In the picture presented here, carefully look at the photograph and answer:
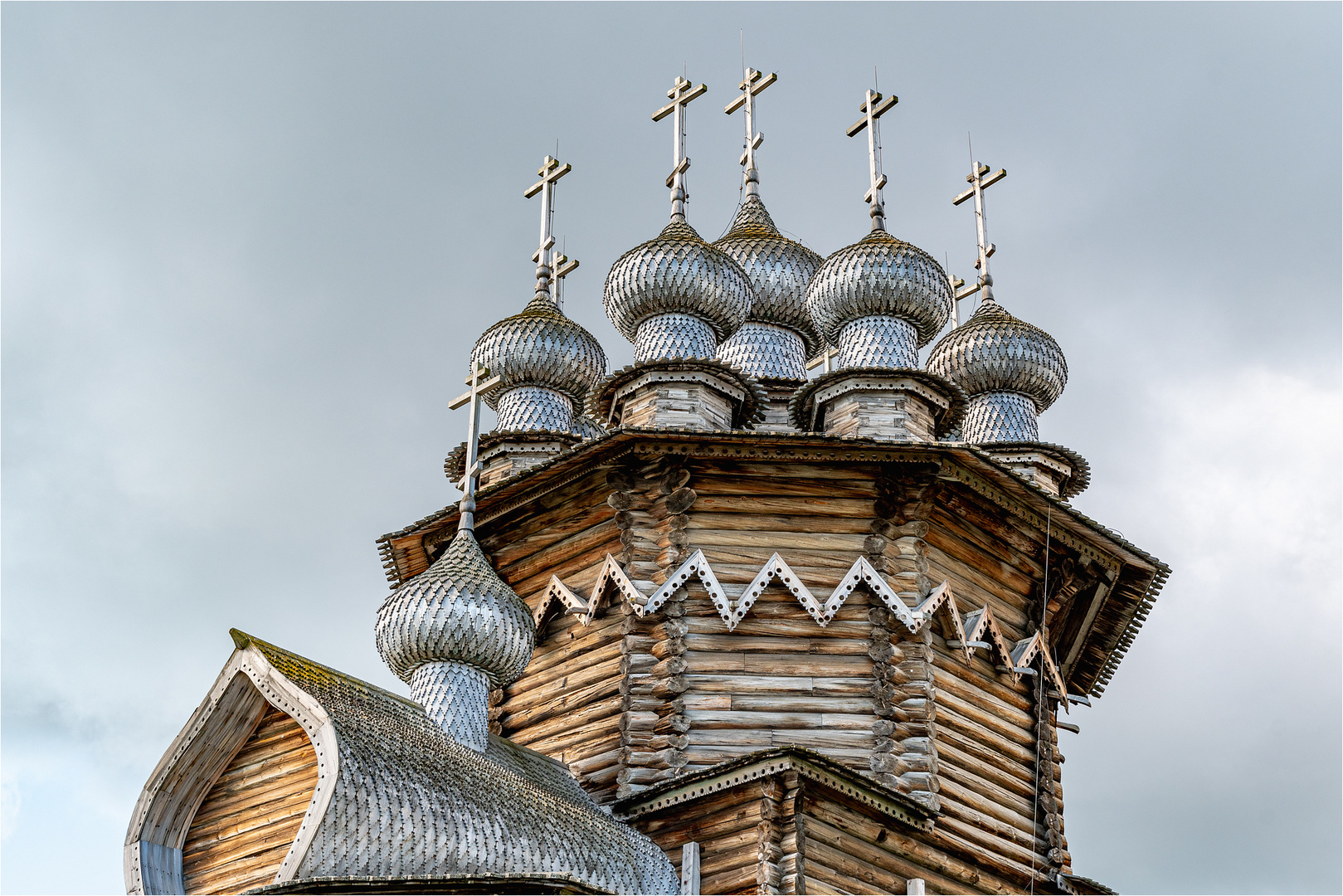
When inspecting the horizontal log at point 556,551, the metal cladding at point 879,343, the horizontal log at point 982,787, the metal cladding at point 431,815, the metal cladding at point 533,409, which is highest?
the metal cladding at point 533,409

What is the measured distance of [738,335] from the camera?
1709cm

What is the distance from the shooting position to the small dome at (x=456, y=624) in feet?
37.6

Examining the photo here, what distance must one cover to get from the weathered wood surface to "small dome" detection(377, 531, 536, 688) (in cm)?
125

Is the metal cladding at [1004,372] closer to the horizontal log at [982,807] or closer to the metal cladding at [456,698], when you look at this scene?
the horizontal log at [982,807]

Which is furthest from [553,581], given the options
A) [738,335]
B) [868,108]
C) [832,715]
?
[868,108]

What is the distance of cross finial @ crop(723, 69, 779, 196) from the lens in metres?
18.0

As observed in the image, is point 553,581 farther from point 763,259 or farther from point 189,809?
point 763,259

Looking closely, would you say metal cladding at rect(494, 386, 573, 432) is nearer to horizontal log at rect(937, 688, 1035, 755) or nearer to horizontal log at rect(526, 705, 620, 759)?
horizontal log at rect(526, 705, 620, 759)

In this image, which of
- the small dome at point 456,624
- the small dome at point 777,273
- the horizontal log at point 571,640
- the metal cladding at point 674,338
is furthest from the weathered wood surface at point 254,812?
the small dome at point 777,273

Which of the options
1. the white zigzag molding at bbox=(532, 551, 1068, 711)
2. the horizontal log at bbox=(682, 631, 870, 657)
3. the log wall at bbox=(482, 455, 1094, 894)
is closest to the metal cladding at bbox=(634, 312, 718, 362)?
the log wall at bbox=(482, 455, 1094, 894)

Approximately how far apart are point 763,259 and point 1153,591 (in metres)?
5.21

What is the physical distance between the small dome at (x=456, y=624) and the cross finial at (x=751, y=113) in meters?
7.63

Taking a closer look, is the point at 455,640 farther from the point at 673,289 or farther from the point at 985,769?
the point at 673,289

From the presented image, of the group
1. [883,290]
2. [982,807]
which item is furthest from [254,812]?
[883,290]
